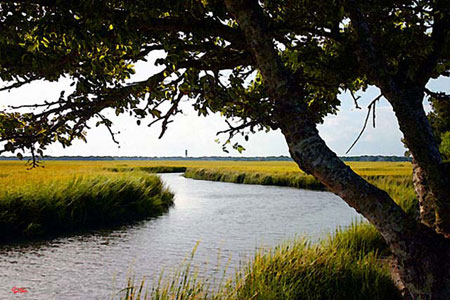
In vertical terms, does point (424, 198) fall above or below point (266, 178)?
above

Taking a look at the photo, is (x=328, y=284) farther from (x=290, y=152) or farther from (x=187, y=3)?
(x=187, y=3)

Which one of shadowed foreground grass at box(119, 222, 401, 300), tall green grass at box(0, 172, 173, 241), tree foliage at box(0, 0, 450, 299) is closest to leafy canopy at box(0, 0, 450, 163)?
tree foliage at box(0, 0, 450, 299)

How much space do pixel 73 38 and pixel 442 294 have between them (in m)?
5.91

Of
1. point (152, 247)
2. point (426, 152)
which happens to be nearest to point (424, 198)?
point (426, 152)

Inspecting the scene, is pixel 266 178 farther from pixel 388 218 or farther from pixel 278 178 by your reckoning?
pixel 388 218

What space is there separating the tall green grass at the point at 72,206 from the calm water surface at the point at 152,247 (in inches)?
51.4

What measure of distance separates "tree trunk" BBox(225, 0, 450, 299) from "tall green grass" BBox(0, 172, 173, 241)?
14833mm

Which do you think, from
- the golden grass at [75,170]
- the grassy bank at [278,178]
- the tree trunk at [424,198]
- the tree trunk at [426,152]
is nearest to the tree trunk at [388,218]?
the tree trunk at [426,152]

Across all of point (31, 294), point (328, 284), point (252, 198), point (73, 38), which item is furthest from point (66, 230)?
point (252, 198)

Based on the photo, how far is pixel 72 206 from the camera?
20188 mm

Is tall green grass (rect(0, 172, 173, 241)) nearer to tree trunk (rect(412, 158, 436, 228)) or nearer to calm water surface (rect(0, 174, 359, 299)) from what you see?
calm water surface (rect(0, 174, 359, 299))

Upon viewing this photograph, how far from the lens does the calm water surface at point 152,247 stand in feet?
39.8

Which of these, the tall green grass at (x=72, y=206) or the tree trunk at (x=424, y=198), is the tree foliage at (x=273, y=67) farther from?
the tall green grass at (x=72, y=206)

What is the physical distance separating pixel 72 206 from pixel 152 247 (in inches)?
218
